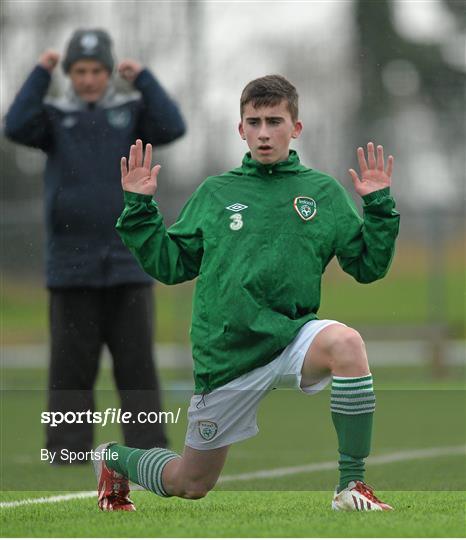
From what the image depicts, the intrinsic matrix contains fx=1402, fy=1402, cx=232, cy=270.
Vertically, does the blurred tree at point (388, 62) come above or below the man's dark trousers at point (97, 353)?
above

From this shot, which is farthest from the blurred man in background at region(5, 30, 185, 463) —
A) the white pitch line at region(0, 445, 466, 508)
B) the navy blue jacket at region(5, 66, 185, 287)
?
the white pitch line at region(0, 445, 466, 508)

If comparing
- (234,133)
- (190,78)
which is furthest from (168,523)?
(190,78)

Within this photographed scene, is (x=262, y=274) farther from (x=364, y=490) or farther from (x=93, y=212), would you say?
(x=93, y=212)

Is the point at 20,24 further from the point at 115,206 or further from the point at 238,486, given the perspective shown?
the point at 238,486

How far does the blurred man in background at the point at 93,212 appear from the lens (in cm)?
703

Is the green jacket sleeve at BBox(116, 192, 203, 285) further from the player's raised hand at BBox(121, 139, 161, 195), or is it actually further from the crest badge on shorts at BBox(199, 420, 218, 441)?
the crest badge on shorts at BBox(199, 420, 218, 441)

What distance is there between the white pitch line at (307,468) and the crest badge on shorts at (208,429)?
89 cm

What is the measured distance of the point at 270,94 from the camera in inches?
201

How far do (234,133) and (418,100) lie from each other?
3.17 metres

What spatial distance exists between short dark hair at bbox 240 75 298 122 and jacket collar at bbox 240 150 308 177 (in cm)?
16

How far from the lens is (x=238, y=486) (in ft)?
20.8

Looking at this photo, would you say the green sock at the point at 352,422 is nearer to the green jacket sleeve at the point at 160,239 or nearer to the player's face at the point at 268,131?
the green jacket sleeve at the point at 160,239

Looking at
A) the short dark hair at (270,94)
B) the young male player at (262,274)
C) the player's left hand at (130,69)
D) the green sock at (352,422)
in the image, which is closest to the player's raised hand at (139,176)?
the young male player at (262,274)

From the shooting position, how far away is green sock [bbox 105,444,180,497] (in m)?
5.15
